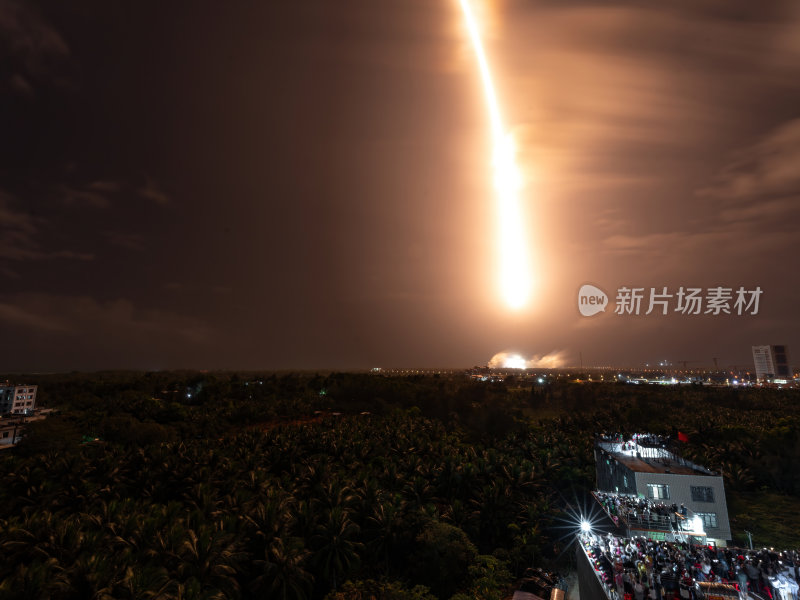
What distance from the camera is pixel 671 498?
94.6ft

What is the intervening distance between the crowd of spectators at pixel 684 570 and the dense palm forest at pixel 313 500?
12022mm

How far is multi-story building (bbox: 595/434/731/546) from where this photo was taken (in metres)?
25.2

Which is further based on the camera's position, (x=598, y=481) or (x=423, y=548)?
(x=598, y=481)

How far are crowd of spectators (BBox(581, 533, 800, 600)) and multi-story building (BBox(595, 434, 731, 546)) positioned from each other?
4.78 m

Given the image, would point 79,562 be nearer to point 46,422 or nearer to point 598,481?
point 598,481

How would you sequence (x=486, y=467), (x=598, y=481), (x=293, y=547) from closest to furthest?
(x=293, y=547), (x=598, y=481), (x=486, y=467)

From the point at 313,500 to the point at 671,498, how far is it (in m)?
27.3

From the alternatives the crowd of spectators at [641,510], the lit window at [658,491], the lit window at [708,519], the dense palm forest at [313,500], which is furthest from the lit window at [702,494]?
the dense palm forest at [313,500]

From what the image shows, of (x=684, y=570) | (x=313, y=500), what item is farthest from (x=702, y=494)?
(x=313, y=500)

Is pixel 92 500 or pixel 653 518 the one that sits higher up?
pixel 653 518

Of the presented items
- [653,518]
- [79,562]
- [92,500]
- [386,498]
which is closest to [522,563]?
[386,498]

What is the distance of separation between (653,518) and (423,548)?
17.5m

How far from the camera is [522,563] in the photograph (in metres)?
36.8

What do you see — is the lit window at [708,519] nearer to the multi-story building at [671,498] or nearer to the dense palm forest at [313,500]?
the multi-story building at [671,498]
